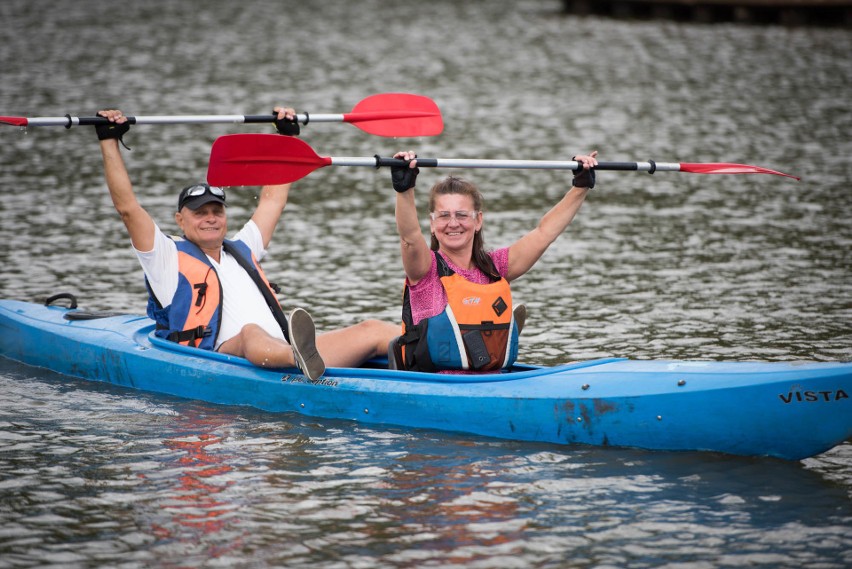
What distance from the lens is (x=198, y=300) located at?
677 cm

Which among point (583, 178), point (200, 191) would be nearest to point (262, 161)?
point (200, 191)

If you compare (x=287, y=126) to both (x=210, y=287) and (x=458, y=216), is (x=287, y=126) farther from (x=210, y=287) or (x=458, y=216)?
(x=458, y=216)

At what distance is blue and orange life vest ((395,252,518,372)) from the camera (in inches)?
237

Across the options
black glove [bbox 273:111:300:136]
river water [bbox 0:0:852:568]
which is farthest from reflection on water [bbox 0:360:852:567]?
black glove [bbox 273:111:300:136]

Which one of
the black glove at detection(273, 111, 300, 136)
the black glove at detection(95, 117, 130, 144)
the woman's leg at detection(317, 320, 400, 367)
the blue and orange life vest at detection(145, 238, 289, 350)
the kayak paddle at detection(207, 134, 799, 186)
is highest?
the black glove at detection(273, 111, 300, 136)

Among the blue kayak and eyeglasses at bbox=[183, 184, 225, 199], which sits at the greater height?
eyeglasses at bbox=[183, 184, 225, 199]

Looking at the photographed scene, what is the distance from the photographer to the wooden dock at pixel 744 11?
2534 centimetres

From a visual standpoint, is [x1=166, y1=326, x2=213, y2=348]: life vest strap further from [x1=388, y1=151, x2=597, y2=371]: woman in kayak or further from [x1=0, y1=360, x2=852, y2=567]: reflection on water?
[x1=388, y1=151, x2=597, y2=371]: woman in kayak

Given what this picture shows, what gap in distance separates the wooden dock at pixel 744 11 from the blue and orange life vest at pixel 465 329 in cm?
2078

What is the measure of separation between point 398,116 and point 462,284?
1999 millimetres

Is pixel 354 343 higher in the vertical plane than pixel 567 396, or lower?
higher

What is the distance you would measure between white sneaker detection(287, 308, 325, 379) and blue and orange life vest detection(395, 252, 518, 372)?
1.47ft

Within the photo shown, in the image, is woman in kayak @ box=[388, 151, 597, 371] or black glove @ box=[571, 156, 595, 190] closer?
woman in kayak @ box=[388, 151, 597, 371]

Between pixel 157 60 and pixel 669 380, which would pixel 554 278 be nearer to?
pixel 669 380
